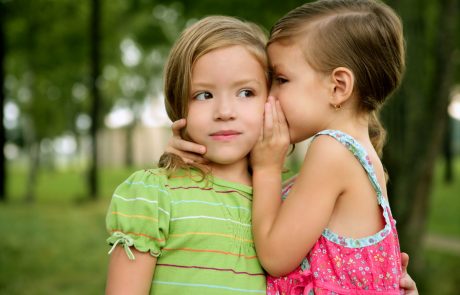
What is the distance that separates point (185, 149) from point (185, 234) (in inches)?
13.8

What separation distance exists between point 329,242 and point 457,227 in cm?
1227

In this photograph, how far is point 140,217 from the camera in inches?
75.4

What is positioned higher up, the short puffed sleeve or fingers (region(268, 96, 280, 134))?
fingers (region(268, 96, 280, 134))

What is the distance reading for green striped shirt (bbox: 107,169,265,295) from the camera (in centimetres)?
192

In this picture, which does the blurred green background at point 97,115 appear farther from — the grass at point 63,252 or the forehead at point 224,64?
the forehead at point 224,64

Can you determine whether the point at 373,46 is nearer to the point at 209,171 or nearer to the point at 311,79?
the point at 311,79

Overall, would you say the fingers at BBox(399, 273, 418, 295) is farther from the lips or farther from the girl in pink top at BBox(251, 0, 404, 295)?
the lips

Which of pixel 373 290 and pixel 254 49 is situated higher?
pixel 254 49

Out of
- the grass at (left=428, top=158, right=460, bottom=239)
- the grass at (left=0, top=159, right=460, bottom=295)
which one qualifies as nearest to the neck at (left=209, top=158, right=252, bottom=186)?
the grass at (left=0, top=159, right=460, bottom=295)

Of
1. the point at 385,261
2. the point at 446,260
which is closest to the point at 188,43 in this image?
the point at 385,261

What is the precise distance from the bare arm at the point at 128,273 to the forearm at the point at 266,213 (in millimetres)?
386

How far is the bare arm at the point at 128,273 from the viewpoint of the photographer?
190cm

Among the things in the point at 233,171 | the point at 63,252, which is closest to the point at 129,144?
the point at 63,252

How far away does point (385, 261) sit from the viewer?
6.61 ft
